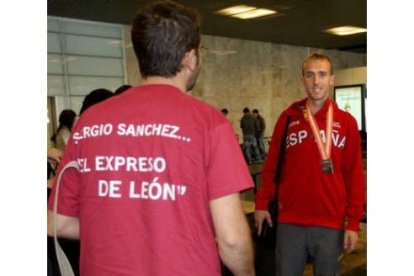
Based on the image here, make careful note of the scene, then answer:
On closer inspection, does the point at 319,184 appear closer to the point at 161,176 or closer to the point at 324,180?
the point at 324,180

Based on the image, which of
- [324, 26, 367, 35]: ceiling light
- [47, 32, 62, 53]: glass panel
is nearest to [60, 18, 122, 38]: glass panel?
[47, 32, 62, 53]: glass panel

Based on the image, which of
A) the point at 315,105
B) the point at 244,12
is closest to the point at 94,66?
the point at 244,12

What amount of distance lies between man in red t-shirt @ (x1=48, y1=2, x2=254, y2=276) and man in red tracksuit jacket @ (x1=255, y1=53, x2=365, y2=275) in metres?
1.17

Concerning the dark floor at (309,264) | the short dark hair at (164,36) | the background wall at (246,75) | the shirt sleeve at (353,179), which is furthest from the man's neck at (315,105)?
the background wall at (246,75)

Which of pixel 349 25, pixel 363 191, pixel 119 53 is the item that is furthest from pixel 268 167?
pixel 349 25

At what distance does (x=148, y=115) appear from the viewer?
1211mm

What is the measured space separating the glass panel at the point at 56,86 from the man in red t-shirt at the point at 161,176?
9.73m

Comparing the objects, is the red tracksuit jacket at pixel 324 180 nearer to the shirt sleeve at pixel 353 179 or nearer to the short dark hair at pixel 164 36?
the shirt sleeve at pixel 353 179

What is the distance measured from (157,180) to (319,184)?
1374mm

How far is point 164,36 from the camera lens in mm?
1273

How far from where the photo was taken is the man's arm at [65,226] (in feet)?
4.38

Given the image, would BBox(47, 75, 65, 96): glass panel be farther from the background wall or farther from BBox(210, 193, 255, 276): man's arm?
BBox(210, 193, 255, 276): man's arm

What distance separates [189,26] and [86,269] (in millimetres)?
751
